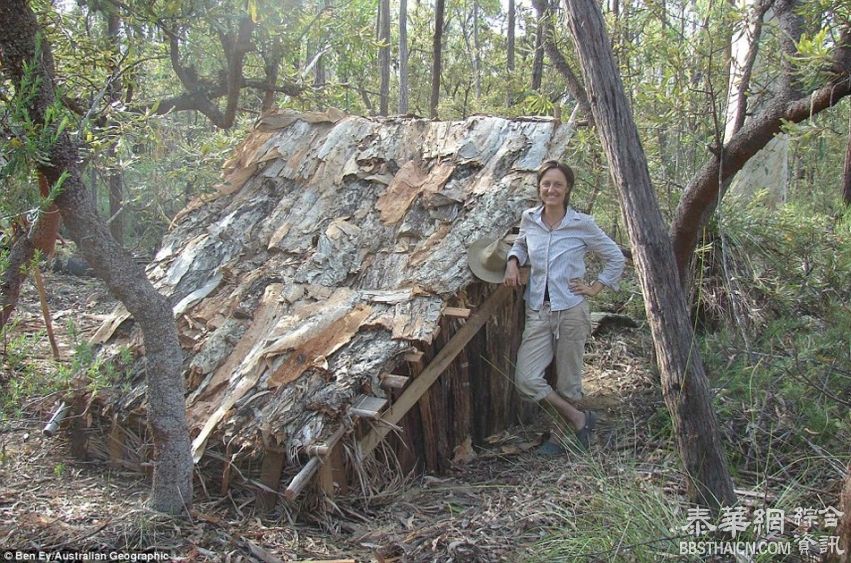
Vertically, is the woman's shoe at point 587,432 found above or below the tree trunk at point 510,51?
below

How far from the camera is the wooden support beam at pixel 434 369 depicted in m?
4.45

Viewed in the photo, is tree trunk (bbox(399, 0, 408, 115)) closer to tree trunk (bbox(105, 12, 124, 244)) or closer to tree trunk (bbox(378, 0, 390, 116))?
tree trunk (bbox(378, 0, 390, 116))

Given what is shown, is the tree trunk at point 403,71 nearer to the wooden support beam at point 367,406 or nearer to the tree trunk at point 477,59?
the tree trunk at point 477,59

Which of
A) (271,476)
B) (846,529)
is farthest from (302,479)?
(846,529)

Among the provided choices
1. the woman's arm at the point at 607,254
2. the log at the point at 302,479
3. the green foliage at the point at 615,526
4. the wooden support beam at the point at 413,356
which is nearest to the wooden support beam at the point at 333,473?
the log at the point at 302,479

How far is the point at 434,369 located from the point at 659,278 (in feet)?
5.85

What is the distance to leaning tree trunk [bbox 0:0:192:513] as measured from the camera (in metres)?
3.28

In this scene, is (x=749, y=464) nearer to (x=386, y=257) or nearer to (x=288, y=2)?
(x=386, y=257)

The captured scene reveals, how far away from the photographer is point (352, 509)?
14.1 feet

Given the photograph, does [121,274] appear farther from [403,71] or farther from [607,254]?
[403,71]

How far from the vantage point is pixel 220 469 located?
4.40 metres

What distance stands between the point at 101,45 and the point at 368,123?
84.6 inches

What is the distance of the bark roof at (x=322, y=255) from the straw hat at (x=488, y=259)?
74 mm

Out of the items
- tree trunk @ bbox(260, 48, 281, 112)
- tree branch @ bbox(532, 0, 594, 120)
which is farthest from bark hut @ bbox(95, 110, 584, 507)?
tree trunk @ bbox(260, 48, 281, 112)
